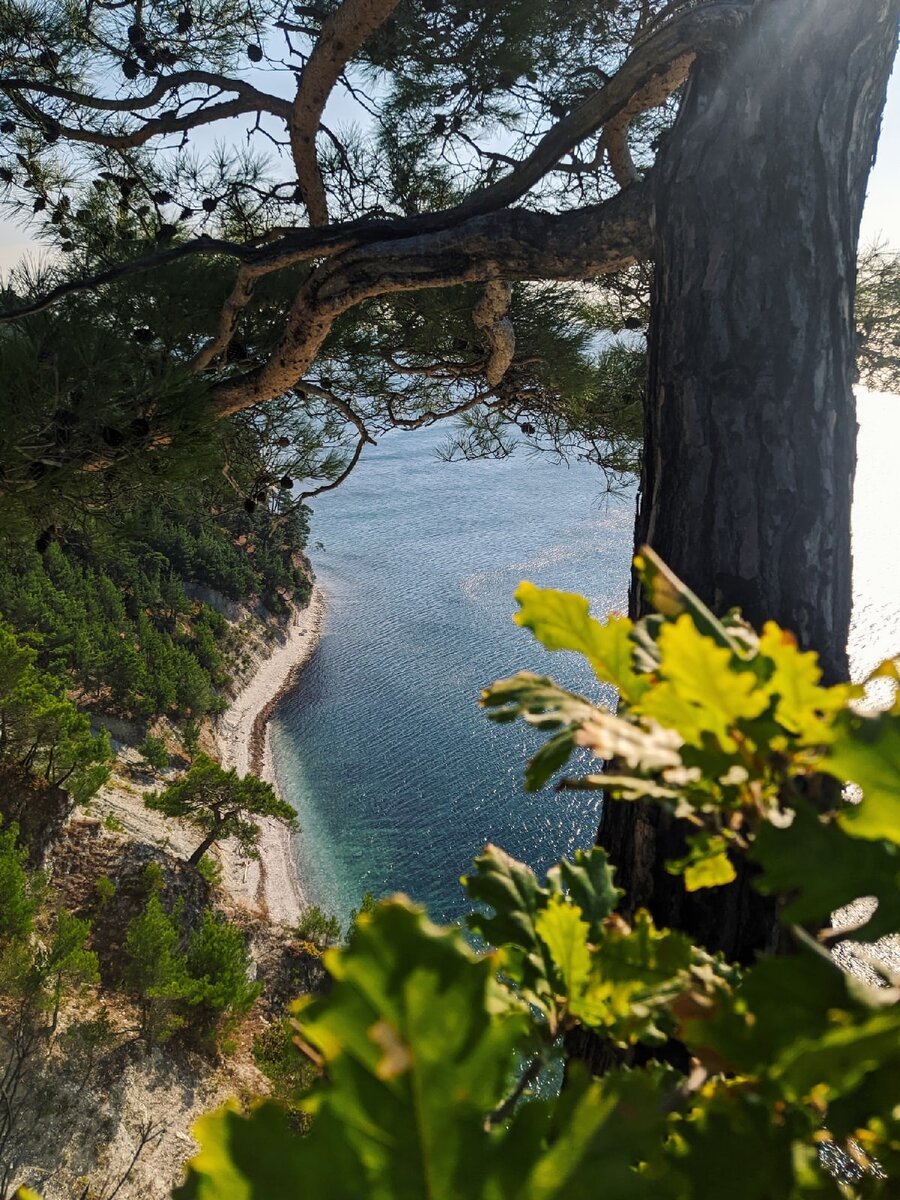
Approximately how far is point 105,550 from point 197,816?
6478mm

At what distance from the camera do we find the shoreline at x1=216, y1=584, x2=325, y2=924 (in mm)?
8336

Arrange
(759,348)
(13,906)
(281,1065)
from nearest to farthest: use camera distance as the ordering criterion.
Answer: (759,348), (13,906), (281,1065)

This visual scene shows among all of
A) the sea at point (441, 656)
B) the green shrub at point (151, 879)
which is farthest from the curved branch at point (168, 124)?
the green shrub at point (151, 879)

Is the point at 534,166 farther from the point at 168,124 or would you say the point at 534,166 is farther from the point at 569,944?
the point at 168,124

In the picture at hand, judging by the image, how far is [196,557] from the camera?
13.7 meters

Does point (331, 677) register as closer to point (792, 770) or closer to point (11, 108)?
point (11, 108)

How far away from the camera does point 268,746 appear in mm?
11172

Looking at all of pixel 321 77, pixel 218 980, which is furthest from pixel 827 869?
pixel 218 980

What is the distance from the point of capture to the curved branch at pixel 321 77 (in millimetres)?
1501

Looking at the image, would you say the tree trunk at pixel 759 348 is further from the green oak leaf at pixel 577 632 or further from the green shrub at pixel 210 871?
the green shrub at pixel 210 871

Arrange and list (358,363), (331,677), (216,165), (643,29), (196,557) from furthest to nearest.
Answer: (196,557)
(331,677)
(358,363)
(216,165)
(643,29)

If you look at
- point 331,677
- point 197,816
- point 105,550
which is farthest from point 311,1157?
point 331,677

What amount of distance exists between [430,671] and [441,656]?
0.35 meters

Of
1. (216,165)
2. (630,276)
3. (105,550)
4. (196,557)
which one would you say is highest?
(216,165)
